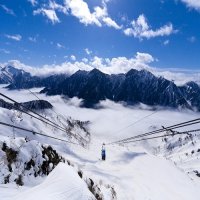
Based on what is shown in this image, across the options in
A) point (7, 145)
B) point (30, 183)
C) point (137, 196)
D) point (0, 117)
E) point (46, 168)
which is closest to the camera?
point (30, 183)

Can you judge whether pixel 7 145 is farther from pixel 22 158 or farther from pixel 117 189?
pixel 117 189

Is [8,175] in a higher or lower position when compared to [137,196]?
higher

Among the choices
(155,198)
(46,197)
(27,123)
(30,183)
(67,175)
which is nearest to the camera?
(46,197)

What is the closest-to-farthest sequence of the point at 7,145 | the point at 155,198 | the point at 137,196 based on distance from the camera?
the point at 7,145, the point at 137,196, the point at 155,198

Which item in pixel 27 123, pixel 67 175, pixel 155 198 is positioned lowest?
pixel 155 198

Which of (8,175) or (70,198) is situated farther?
(8,175)

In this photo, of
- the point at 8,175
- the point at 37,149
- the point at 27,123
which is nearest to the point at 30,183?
the point at 8,175

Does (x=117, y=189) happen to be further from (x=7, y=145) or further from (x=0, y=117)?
(x=0, y=117)

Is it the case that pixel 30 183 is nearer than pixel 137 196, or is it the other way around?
pixel 30 183

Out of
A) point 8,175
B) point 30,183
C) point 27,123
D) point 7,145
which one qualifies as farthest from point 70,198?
point 27,123
